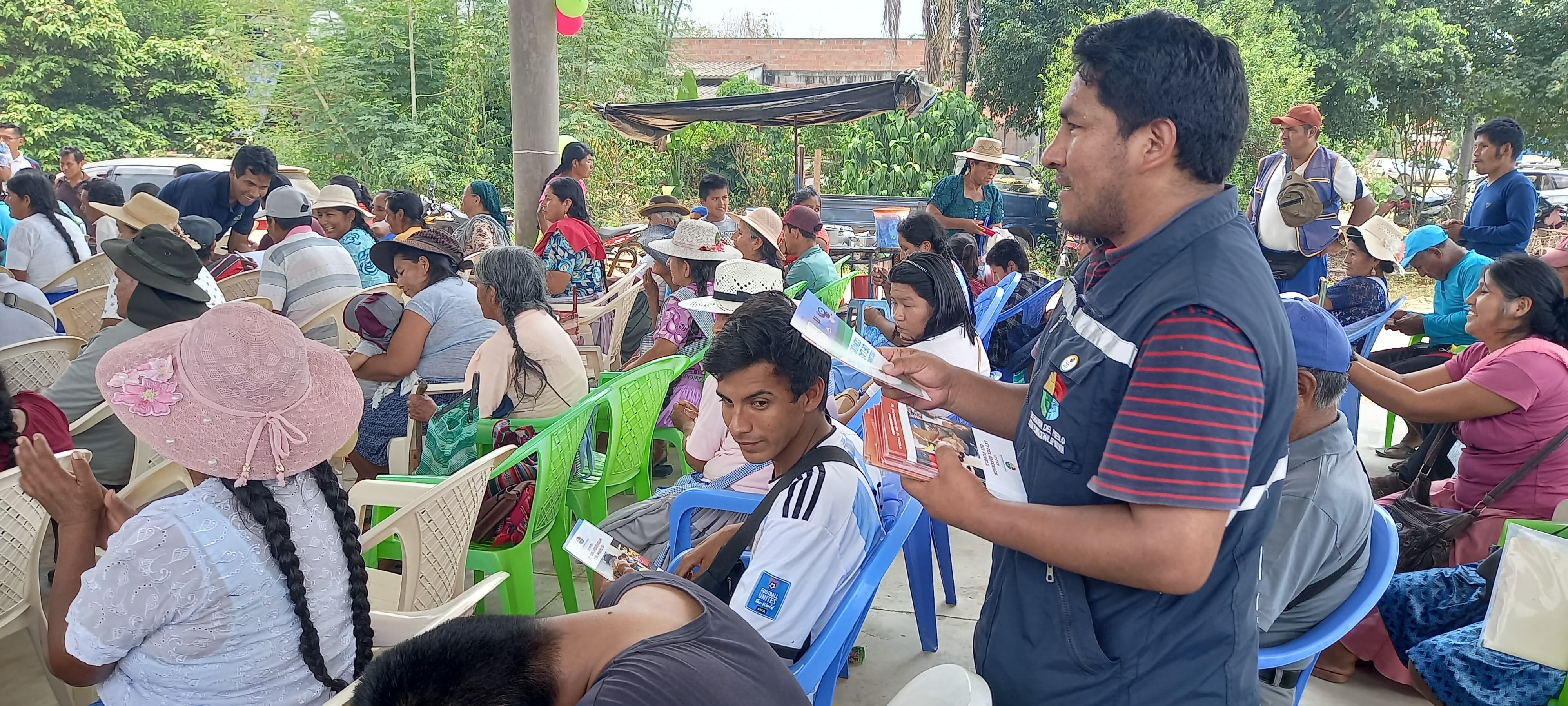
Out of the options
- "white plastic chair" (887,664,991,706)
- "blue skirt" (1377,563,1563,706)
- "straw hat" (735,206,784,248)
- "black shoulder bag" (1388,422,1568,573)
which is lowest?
"blue skirt" (1377,563,1563,706)

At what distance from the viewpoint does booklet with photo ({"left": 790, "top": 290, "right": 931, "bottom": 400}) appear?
4.70 ft

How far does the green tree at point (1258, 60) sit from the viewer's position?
44.2 ft

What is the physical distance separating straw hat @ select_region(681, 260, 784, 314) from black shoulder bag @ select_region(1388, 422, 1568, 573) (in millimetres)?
2576

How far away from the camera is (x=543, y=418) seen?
3.59 metres

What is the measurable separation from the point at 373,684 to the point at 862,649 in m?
2.36

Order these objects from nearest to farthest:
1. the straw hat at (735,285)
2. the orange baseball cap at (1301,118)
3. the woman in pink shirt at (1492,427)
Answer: the woman in pink shirt at (1492,427), the straw hat at (735,285), the orange baseball cap at (1301,118)

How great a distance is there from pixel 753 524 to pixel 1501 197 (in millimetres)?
6047

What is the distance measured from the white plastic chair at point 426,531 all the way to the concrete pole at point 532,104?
5.27 meters

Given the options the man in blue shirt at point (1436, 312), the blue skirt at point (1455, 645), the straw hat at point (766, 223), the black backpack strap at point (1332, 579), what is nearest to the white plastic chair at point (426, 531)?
the black backpack strap at point (1332, 579)

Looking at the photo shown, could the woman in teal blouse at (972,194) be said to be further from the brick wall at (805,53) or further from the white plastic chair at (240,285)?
the brick wall at (805,53)

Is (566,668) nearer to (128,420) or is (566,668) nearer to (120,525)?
(128,420)

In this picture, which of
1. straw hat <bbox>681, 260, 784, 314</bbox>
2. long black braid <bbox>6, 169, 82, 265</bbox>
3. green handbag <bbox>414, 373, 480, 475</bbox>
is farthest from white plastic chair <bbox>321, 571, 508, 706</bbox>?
long black braid <bbox>6, 169, 82, 265</bbox>

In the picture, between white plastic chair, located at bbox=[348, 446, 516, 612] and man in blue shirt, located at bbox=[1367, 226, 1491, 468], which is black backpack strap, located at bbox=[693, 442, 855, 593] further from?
man in blue shirt, located at bbox=[1367, 226, 1491, 468]

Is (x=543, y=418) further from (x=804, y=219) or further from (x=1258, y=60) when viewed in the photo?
(x=1258, y=60)
